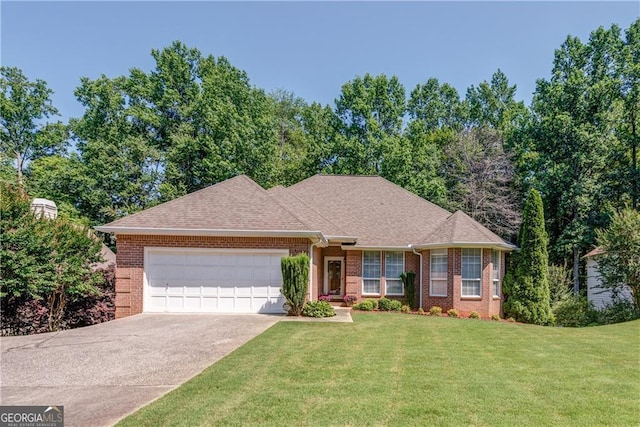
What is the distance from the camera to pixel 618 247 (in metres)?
15.3

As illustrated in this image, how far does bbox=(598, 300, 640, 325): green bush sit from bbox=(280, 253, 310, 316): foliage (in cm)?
1159

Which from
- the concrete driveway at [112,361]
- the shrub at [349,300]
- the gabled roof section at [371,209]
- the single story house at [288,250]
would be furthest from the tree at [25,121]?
the shrub at [349,300]

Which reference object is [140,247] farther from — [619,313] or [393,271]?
[619,313]

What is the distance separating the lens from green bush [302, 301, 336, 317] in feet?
44.0

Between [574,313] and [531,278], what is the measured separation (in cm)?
233

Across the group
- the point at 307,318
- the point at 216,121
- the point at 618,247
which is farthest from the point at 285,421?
the point at 216,121

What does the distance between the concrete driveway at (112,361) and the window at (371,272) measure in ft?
21.8

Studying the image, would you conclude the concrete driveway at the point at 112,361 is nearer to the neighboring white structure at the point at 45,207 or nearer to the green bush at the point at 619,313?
the neighboring white structure at the point at 45,207

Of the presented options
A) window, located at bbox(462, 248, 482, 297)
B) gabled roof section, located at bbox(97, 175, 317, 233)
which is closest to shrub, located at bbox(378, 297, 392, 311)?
window, located at bbox(462, 248, 482, 297)

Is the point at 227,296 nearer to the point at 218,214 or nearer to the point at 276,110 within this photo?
the point at 218,214

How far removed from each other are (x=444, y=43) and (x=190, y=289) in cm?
1377

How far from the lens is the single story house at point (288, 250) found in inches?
547

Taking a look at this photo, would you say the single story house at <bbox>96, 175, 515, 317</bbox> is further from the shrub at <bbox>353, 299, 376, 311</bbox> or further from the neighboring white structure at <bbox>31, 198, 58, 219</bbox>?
the neighboring white structure at <bbox>31, 198, 58, 219</bbox>

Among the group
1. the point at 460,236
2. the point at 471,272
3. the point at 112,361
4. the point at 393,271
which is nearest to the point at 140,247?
the point at 112,361
